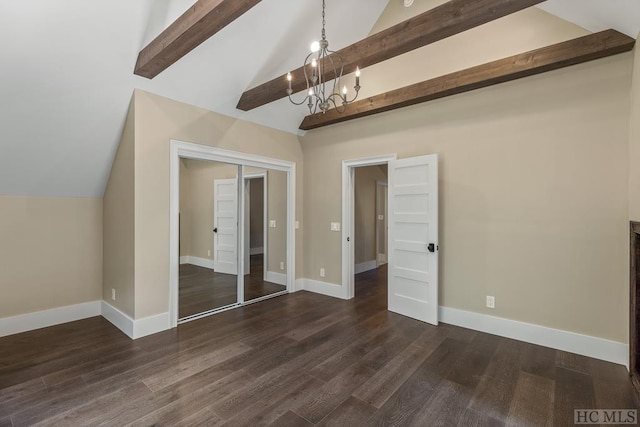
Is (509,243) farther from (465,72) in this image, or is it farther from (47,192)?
(47,192)

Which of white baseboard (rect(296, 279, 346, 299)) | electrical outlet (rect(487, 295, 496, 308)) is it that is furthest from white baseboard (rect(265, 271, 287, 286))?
electrical outlet (rect(487, 295, 496, 308))

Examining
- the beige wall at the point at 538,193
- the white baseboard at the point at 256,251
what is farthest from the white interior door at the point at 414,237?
the white baseboard at the point at 256,251

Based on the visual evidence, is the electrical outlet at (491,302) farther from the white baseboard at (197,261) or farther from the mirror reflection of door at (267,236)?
the white baseboard at (197,261)

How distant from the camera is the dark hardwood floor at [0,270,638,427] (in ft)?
6.63

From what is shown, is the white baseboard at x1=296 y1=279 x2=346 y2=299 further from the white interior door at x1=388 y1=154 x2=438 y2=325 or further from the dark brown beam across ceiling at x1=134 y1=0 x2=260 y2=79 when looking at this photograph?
the dark brown beam across ceiling at x1=134 y1=0 x2=260 y2=79

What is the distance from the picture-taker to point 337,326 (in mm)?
3537

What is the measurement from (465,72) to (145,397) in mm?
4290

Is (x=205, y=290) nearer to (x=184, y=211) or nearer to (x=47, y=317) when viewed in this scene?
(x=184, y=211)

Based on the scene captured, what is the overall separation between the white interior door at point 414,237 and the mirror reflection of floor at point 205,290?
2129 mm

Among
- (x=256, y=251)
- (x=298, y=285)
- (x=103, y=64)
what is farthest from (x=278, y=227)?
(x=103, y=64)

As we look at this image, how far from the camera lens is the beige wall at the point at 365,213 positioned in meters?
6.58

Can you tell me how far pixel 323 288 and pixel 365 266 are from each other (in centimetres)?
215

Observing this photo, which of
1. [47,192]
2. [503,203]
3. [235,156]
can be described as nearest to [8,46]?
[47,192]

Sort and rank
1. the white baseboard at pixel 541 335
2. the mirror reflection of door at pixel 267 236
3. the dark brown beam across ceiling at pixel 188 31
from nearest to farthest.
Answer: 1. the dark brown beam across ceiling at pixel 188 31
2. the white baseboard at pixel 541 335
3. the mirror reflection of door at pixel 267 236
